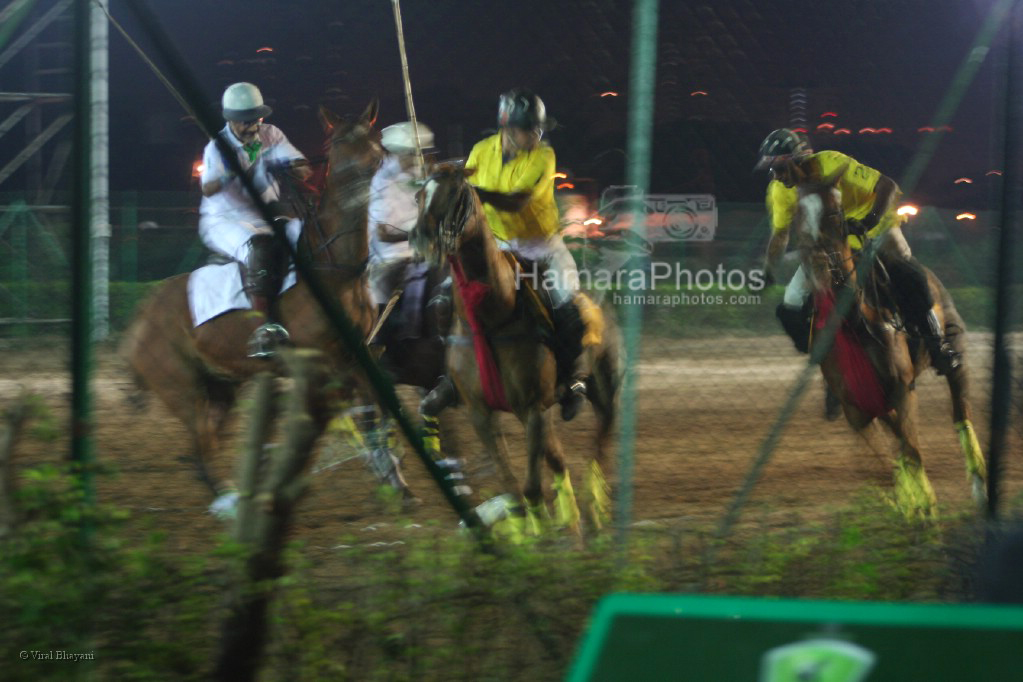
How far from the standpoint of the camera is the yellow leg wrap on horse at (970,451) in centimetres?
744

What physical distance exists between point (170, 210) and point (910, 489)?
34.5 feet

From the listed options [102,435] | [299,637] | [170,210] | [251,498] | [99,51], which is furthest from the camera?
[170,210]

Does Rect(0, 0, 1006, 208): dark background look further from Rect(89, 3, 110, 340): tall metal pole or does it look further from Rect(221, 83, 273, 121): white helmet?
Rect(221, 83, 273, 121): white helmet

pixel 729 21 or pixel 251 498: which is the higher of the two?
pixel 729 21

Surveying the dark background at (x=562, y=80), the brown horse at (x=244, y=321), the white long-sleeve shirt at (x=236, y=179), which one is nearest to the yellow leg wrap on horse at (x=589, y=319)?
the brown horse at (x=244, y=321)

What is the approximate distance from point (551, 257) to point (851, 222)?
78.4 inches

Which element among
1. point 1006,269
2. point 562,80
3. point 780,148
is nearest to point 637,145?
point 1006,269

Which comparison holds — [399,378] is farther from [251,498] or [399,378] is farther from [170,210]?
[170,210]

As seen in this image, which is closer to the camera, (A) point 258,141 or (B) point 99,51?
(A) point 258,141

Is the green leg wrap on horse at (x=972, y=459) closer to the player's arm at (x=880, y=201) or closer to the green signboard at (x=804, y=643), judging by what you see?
the player's arm at (x=880, y=201)

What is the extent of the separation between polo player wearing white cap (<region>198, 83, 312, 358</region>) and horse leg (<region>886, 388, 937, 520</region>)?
3.68 metres

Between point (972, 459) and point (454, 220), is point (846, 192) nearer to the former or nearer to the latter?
point (972, 459)

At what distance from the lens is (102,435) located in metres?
10.1

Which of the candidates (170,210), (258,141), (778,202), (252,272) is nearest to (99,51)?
(170,210)
